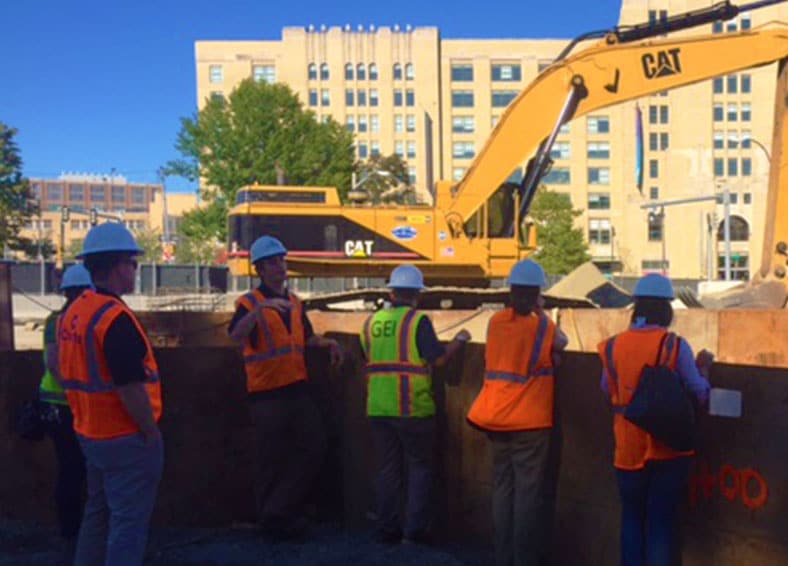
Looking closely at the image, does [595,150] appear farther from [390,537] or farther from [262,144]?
[390,537]

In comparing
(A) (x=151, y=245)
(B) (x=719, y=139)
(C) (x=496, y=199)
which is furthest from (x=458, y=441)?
(A) (x=151, y=245)

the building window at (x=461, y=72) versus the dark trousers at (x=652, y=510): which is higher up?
the building window at (x=461, y=72)

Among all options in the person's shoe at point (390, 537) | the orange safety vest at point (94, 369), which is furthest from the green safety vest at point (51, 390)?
the person's shoe at point (390, 537)

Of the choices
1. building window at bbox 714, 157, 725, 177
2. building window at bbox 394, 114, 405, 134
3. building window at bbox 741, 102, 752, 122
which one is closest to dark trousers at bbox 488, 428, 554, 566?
building window at bbox 714, 157, 725, 177

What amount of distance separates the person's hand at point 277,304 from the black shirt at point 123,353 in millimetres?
Result: 1657

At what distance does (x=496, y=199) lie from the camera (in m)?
13.8

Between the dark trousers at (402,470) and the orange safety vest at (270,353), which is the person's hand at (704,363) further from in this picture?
the orange safety vest at (270,353)

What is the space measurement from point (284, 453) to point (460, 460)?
115 cm

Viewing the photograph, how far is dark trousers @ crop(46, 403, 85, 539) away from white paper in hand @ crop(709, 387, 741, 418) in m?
3.92

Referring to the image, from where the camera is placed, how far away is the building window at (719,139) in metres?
87.4

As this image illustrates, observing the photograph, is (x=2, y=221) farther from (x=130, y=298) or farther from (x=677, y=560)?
(x=677, y=560)

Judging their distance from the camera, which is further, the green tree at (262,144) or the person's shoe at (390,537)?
the green tree at (262,144)

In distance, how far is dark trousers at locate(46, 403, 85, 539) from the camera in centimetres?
576

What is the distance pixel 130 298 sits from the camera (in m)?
36.5
